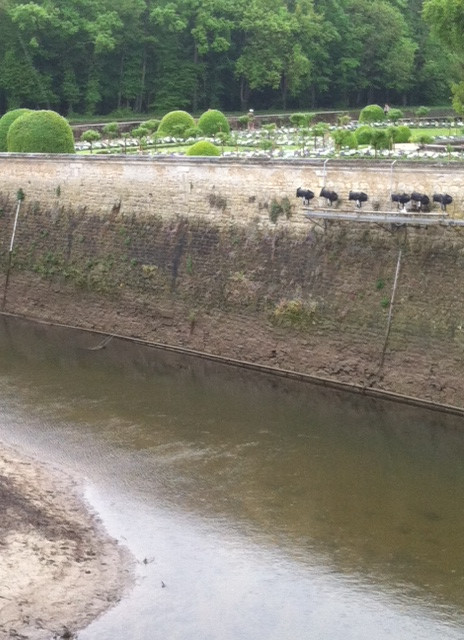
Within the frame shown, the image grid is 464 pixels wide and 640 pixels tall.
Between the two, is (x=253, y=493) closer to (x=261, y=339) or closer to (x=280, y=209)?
(x=261, y=339)

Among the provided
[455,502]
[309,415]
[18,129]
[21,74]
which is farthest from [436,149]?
[21,74]

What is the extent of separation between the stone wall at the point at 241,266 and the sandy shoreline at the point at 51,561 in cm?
783

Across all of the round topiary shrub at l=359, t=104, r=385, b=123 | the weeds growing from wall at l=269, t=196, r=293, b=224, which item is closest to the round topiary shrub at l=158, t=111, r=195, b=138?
the round topiary shrub at l=359, t=104, r=385, b=123

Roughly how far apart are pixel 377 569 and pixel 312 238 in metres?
11.2

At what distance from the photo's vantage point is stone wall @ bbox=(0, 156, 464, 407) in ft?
75.5

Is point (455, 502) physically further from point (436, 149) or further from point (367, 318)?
point (436, 149)

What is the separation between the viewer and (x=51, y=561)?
51.4 feet

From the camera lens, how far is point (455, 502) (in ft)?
58.5

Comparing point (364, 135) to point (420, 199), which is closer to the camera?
point (420, 199)

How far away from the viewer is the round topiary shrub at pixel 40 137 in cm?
3381

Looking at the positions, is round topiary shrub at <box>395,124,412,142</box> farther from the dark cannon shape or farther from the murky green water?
the murky green water

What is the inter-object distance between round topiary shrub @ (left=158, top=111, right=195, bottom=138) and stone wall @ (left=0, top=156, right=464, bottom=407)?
1107cm

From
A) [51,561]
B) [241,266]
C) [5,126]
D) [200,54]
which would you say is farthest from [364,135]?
[200,54]

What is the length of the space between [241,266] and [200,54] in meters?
35.0
